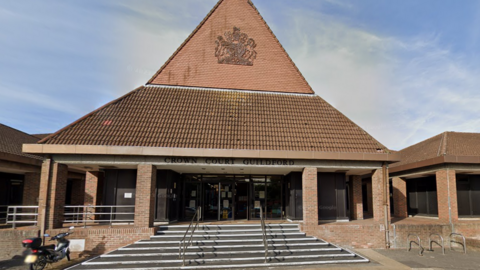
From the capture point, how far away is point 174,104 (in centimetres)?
1432

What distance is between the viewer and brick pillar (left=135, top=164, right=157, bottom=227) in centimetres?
1159

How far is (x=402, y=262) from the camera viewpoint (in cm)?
1037

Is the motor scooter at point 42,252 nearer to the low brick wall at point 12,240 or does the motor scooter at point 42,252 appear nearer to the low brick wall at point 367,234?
the low brick wall at point 12,240

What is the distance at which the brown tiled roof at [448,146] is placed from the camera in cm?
1596

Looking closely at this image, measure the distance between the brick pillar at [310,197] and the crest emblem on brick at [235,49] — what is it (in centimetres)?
689

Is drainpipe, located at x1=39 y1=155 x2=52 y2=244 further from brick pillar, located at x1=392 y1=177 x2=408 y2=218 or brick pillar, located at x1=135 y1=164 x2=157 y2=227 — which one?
brick pillar, located at x1=392 y1=177 x2=408 y2=218

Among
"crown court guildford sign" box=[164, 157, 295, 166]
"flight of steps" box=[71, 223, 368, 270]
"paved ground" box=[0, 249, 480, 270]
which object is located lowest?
"paved ground" box=[0, 249, 480, 270]

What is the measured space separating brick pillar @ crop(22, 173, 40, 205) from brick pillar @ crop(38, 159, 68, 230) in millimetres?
5423

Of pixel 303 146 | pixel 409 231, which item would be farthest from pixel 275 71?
pixel 409 231

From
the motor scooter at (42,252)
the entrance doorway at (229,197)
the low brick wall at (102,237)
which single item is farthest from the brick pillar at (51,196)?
the entrance doorway at (229,197)

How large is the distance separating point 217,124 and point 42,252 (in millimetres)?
7587

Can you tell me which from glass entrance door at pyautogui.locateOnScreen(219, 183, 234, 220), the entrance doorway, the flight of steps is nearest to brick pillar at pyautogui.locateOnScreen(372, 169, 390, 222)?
the flight of steps

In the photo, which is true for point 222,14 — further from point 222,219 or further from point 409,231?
point 409,231

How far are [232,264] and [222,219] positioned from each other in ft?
17.7
